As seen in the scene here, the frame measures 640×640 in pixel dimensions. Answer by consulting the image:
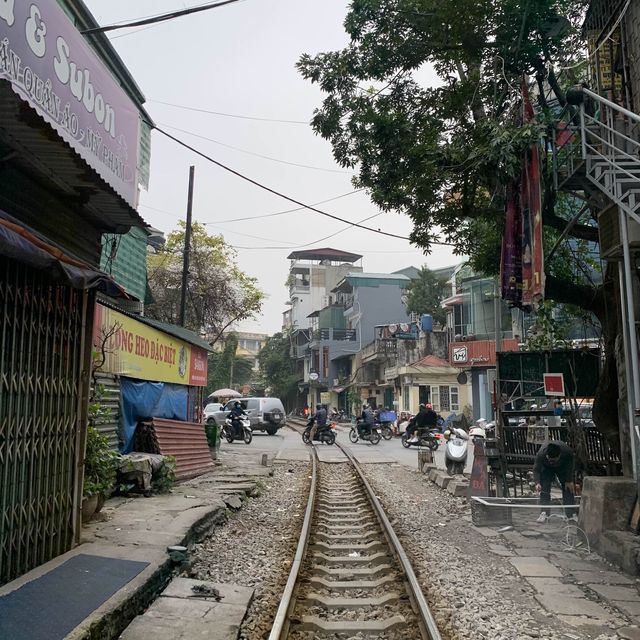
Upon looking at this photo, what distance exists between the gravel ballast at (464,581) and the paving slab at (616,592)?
2.14ft

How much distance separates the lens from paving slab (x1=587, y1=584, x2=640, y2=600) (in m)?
5.48

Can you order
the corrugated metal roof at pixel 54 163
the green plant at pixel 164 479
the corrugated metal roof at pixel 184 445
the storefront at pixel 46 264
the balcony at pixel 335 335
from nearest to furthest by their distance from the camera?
the corrugated metal roof at pixel 54 163, the storefront at pixel 46 264, the green plant at pixel 164 479, the corrugated metal roof at pixel 184 445, the balcony at pixel 335 335

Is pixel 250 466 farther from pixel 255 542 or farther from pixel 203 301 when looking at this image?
pixel 203 301

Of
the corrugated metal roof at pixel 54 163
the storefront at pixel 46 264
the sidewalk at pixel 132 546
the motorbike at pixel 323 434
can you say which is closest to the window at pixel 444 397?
the motorbike at pixel 323 434

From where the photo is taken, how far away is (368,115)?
10.5 m

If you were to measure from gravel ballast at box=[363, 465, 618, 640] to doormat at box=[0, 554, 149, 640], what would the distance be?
2636 mm

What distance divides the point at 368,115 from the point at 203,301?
18.6 m

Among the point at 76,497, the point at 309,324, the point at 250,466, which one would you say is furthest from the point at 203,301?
the point at 309,324

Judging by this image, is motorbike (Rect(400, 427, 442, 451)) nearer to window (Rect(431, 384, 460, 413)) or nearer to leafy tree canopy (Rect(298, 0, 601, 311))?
leafy tree canopy (Rect(298, 0, 601, 311))

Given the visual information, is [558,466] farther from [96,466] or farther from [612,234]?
[96,466]

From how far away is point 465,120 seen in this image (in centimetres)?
1026

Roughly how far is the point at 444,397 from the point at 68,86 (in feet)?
104

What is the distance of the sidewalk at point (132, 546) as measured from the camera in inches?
165

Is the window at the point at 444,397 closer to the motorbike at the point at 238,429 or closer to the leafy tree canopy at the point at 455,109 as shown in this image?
the motorbike at the point at 238,429
